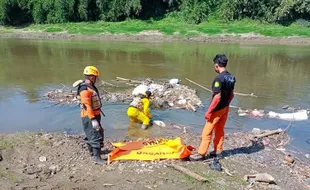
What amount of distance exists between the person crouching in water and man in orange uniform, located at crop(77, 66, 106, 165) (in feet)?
8.56

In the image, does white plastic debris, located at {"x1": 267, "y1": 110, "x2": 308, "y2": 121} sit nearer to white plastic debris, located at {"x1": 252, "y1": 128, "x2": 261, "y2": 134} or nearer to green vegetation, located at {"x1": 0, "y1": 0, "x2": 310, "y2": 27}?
white plastic debris, located at {"x1": 252, "y1": 128, "x2": 261, "y2": 134}

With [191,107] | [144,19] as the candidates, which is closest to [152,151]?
[191,107]

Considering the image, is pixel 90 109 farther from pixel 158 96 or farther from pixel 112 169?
pixel 158 96

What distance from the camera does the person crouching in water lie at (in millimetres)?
9969

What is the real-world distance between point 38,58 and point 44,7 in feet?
56.5

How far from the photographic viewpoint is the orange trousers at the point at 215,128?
711 cm

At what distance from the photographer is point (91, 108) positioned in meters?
7.06

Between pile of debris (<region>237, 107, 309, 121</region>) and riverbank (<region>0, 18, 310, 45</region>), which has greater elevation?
riverbank (<region>0, 18, 310, 45</region>)

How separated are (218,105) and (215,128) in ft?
1.86

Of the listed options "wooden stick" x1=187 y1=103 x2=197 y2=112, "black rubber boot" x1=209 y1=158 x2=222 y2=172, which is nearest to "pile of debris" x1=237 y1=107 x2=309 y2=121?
"wooden stick" x1=187 y1=103 x2=197 y2=112

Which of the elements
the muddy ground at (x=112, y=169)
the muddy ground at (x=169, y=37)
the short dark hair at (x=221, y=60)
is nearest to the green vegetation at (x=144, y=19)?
the muddy ground at (x=169, y=37)

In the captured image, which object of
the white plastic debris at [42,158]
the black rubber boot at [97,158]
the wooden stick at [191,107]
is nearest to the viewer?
the black rubber boot at [97,158]

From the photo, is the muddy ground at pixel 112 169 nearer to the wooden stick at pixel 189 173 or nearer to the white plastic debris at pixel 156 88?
the wooden stick at pixel 189 173

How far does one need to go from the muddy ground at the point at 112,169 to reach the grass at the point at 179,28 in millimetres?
26049
